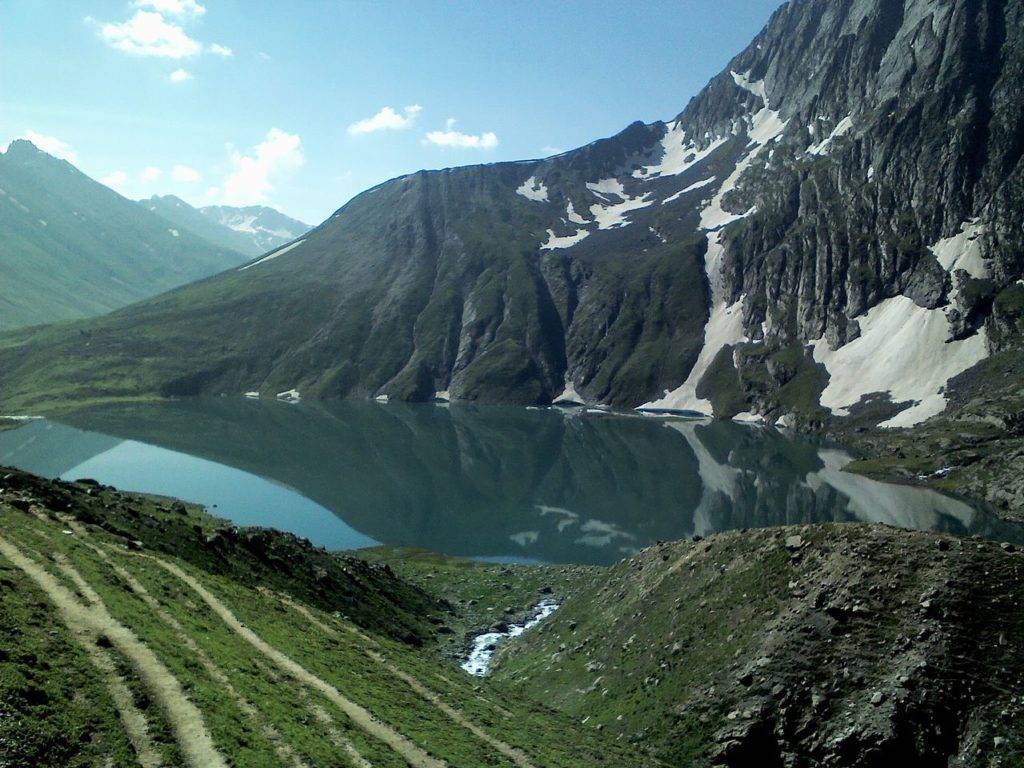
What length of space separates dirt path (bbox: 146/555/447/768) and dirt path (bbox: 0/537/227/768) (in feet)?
20.4

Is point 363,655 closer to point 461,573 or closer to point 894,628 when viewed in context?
point 894,628

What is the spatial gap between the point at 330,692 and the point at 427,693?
649 centimetres

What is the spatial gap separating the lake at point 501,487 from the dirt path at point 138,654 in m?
70.6

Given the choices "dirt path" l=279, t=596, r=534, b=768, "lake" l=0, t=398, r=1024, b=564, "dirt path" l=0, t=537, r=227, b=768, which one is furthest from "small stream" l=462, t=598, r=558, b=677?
"lake" l=0, t=398, r=1024, b=564

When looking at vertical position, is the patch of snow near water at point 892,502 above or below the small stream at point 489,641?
below

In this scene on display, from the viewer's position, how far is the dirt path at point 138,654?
20294 mm

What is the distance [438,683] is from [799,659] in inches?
695

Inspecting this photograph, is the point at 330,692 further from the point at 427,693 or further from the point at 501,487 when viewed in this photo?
the point at 501,487

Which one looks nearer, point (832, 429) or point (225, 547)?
point (225, 547)

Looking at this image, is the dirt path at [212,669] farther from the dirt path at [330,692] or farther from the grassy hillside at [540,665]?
the dirt path at [330,692]

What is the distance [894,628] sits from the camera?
98.3ft

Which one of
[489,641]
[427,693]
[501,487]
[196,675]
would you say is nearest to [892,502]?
[501,487]

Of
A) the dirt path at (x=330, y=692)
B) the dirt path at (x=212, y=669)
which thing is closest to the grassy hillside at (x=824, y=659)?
the dirt path at (x=330, y=692)

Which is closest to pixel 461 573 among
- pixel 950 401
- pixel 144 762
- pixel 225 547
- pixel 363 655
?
pixel 225 547
